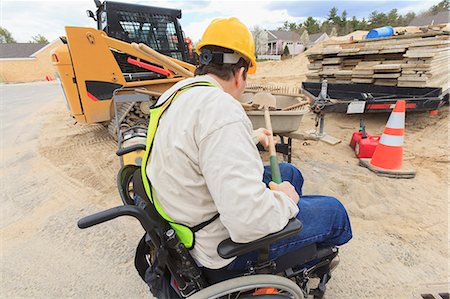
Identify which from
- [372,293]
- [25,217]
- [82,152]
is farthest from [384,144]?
[82,152]

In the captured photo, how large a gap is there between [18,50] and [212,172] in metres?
52.0

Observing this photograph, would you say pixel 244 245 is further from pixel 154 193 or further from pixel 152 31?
pixel 152 31

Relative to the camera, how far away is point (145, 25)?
5.61m

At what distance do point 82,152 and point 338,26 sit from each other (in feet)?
208

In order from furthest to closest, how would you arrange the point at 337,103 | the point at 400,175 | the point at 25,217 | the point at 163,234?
the point at 337,103 → the point at 400,175 → the point at 25,217 → the point at 163,234

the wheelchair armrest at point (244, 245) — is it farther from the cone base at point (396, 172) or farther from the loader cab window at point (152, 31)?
the loader cab window at point (152, 31)

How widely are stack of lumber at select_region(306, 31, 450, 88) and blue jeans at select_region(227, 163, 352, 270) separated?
201 inches

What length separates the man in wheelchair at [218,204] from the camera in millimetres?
1031

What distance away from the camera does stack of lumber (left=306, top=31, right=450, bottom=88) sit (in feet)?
16.9

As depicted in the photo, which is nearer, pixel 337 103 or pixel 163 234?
pixel 163 234

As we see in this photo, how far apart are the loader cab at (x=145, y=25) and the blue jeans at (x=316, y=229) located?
5.26m

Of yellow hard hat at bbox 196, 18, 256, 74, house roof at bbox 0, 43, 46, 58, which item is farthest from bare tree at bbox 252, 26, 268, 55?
yellow hard hat at bbox 196, 18, 256, 74

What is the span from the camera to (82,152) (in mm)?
5066

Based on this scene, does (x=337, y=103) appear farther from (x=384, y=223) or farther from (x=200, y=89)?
(x=200, y=89)
